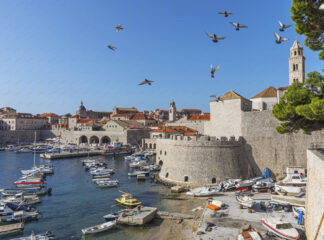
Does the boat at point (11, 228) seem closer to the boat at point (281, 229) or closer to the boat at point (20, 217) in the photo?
the boat at point (20, 217)

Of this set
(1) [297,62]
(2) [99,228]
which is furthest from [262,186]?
A: (1) [297,62]

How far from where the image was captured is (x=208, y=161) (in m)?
24.5

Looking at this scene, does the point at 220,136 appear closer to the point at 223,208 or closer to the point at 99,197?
the point at 223,208

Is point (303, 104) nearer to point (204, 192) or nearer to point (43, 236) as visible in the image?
point (204, 192)

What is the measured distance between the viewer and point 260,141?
24781mm

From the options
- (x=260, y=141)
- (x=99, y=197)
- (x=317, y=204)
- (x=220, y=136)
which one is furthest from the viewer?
(x=220, y=136)

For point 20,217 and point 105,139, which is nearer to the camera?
point 20,217

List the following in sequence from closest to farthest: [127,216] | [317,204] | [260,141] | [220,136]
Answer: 1. [317,204]
2. [127,216]
3. [260,141]
4. [220,136]

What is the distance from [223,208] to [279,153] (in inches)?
402

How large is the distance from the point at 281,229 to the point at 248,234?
1.72m

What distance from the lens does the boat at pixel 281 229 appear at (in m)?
12.1

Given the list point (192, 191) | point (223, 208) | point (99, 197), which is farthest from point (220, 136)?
point (99, 197)

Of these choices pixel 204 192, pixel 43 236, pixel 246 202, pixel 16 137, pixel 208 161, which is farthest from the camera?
pixel 16 137

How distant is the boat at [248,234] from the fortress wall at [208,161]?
10836 mm
